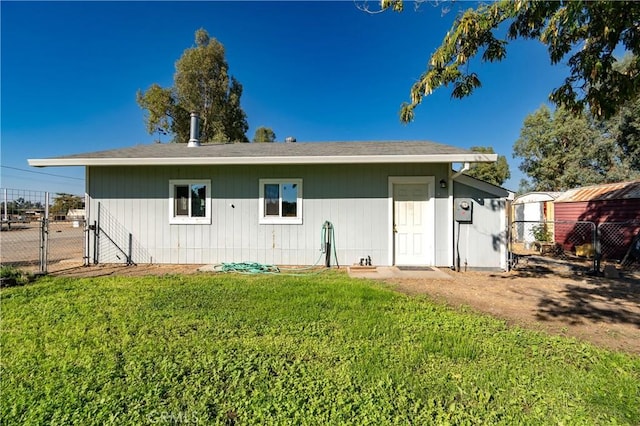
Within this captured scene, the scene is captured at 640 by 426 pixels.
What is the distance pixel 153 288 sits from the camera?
195 inches

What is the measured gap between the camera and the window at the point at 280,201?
23.4ft

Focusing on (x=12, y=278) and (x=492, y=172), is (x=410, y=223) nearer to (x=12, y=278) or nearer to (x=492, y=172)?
(x=12, y=278)

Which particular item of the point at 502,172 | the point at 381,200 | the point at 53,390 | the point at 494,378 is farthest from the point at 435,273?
the point at 502,172

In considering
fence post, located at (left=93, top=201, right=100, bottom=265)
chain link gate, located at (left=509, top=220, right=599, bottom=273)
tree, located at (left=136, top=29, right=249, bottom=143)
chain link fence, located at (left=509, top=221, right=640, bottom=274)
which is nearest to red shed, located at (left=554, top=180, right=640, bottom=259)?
chain link fence, located at (left=509, top=221, right=640, bottom=274)

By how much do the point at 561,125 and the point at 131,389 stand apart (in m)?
27.6

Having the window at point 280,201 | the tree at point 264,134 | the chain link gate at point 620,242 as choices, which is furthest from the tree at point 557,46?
the tree at point 264,134

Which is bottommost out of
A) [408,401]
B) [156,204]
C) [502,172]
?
Answer: [408,401]

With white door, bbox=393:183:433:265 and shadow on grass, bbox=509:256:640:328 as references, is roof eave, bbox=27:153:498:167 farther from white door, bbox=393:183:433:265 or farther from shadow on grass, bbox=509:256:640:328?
shadow on grass, bbox=509:256:640:328

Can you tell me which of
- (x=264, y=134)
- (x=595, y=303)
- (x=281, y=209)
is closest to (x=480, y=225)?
(x=595, y=303)

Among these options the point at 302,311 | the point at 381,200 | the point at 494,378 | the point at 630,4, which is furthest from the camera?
the point at 381,200

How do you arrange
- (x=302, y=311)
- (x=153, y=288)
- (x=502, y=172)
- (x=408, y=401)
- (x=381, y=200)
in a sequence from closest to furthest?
(x=408, y=401) < (x=302, y=311) < (x=153, y=288) < (x=381, y=200) < (x=502, y=172)

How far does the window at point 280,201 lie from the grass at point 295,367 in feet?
10.6

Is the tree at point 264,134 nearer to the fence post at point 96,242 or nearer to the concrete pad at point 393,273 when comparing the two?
the fence post at point 96,242

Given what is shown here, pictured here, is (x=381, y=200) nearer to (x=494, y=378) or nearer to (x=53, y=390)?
(x=494, y=378)
